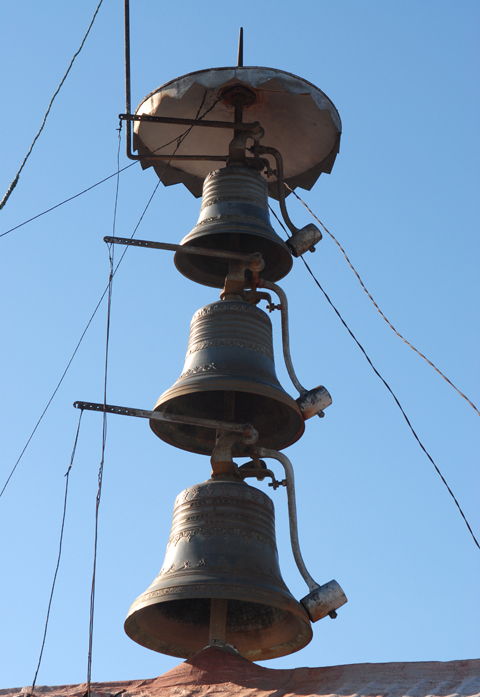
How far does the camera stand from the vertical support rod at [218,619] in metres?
7.78

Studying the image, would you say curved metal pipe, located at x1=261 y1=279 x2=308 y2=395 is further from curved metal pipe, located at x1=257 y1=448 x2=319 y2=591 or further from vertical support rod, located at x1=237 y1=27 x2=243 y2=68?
vertical support rod, located at x1=237 y1=27 x2=243 y2=68

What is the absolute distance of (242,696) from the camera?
6914 millimetres

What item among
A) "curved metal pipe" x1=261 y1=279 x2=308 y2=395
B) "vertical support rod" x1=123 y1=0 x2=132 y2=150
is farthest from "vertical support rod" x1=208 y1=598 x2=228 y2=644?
"vertical support rod" x1=123 y1=0 x2=132 y2=150

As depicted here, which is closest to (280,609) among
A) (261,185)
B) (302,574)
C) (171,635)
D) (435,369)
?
(302,574)

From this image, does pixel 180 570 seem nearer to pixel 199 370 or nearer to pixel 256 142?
pixel 199 370

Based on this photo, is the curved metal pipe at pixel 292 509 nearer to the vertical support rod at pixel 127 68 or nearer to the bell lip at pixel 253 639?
the bell lip at pixel 253 639

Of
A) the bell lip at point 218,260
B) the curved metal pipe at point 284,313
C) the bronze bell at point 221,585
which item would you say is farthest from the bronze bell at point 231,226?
the bronze bell at point 221,585

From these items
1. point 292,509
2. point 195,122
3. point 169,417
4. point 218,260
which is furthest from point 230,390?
point 195,122

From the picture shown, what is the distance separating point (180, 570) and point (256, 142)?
15.9ft

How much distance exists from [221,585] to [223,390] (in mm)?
1883

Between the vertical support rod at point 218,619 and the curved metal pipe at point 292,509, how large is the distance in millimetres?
654

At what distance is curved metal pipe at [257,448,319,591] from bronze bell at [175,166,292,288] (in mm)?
2105

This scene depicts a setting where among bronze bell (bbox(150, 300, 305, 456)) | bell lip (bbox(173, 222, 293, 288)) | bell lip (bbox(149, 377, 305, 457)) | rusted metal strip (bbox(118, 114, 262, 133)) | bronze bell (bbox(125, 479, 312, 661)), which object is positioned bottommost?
bronze bell (bbox(125, 479, 312, 661))

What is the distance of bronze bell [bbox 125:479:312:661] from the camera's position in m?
7.53
